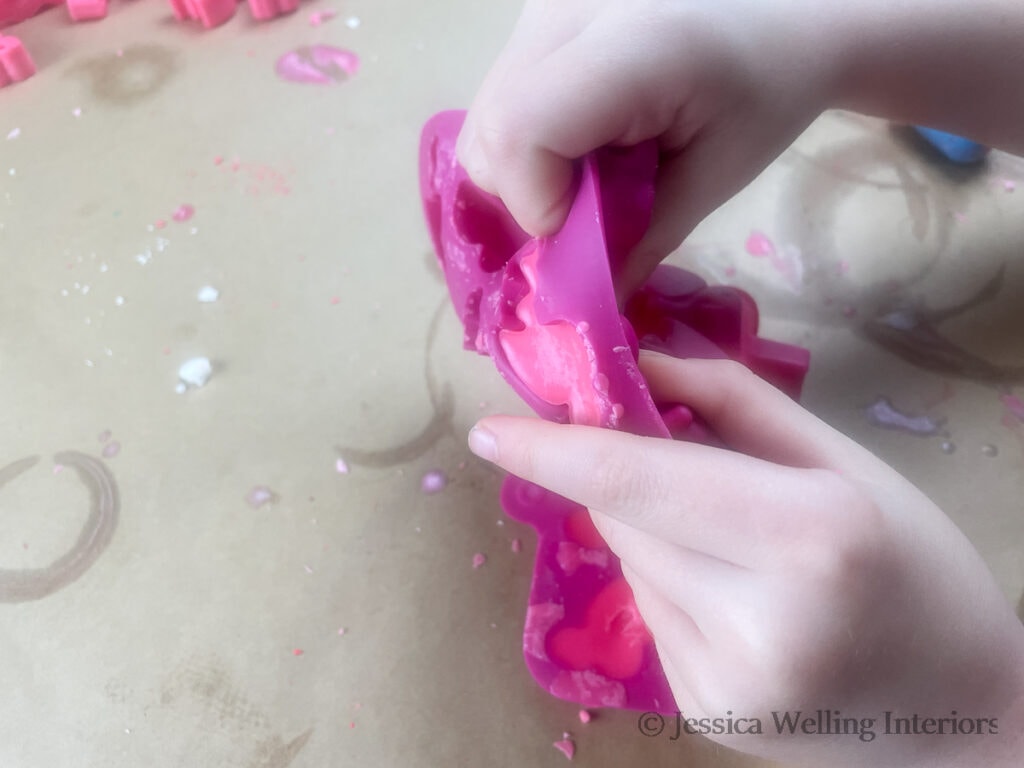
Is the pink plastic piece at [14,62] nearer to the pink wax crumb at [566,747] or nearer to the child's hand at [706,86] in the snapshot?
the child's hand at [706,86]

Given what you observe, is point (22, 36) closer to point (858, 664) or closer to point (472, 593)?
point (472, 593)

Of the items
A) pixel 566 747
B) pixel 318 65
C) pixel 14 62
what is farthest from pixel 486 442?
pixel 14 62

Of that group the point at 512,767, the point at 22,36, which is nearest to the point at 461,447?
the point at 512,767

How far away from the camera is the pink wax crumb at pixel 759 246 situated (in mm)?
584

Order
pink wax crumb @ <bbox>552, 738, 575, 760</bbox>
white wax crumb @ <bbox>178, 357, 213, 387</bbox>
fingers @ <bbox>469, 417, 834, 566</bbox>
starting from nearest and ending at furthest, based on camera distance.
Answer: fingers @ <bbox>469, 417, 834, 566</bbox> < pink wax crumb @ <bbox>552, 738, 575, 760</bbox> < white wax crumb @ <bbox>178, 357, 213, 387</bbox>

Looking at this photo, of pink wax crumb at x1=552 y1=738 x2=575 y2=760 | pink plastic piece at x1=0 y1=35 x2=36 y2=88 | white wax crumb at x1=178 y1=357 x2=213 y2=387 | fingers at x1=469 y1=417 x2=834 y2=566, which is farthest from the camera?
pink plastic piece at x1=0 y1=35 x2=36 y2=88

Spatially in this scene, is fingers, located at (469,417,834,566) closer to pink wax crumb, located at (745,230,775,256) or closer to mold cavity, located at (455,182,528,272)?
mold cavity, located at (455,182,528,272)

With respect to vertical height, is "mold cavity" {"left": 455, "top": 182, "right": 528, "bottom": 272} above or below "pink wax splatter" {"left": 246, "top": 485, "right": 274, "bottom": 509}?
above

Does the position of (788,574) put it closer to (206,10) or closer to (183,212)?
(183,212)

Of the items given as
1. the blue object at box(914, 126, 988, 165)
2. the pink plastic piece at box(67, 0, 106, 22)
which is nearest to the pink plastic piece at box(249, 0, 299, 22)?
the pink plastic piece at box(67, 0, 106, 22)

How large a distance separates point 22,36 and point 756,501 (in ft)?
2.37

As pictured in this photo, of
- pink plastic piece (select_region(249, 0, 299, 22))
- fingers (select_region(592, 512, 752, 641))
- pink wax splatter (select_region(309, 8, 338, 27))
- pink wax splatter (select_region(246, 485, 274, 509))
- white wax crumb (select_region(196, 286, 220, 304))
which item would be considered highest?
pink plastic piece (select_region(249, 0, 299, 22))

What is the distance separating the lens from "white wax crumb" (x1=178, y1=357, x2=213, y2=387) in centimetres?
55

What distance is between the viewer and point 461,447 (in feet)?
1.73
